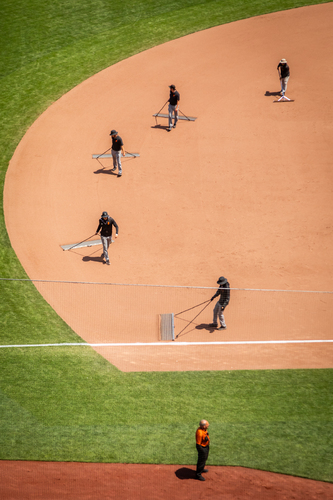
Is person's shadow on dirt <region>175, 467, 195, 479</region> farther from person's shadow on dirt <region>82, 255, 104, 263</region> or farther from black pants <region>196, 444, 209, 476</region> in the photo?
person's shadow on dirt <region>82, 255, 104, 263</region>

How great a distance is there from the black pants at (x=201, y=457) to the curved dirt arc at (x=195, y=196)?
3.77 m

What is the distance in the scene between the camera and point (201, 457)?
1182 cm

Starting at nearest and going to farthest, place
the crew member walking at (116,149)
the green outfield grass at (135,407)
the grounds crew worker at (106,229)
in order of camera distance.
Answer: the green outfield grass at (135,407) < the grounds crew worker at (106,229) < the crew member walking at (116,149)

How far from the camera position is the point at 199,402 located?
1408 cm

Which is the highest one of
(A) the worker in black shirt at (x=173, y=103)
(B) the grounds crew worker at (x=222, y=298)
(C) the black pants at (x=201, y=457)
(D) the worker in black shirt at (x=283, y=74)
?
(D) the worker in black shirt at (x=283, y=74)

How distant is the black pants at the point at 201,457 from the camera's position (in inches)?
462

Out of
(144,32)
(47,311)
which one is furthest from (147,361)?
(144,32)

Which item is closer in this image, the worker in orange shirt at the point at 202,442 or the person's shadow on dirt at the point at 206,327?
the worker in orange shirt at the point at 202,442

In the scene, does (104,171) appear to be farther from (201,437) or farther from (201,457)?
(201,457)

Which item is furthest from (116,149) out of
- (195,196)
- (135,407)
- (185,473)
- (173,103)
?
(185,473)

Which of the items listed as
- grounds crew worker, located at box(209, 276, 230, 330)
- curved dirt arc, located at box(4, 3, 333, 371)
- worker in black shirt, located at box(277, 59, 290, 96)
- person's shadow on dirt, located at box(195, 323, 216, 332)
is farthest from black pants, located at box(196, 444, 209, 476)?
worker in black shirt, located at box(277, 59, 290, 96)

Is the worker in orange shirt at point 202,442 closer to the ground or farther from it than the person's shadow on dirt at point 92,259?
closer to the ground

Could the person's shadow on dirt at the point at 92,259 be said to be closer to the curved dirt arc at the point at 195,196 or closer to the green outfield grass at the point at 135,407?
the curved dirt arc at the point at 195,196

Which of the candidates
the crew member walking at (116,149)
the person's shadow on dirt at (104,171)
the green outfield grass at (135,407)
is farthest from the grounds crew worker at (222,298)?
the person's shadow on dirt at (104,171)
